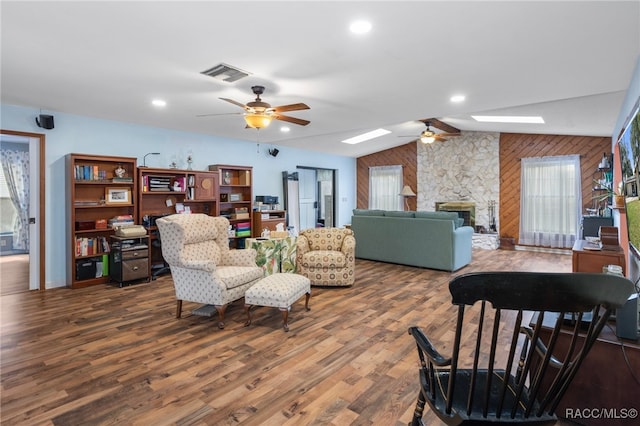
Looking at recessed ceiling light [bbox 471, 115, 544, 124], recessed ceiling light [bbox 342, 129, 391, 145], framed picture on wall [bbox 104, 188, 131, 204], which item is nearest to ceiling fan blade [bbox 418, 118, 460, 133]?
recessed ceiling light [bbox 471, 115, 544, 124]

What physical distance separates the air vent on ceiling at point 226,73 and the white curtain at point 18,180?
5776mm

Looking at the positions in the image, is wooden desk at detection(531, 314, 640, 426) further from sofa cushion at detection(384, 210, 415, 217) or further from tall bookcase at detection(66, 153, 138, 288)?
tall bookcase at detection(66, 153, 138, 288)

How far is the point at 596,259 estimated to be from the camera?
3.12m

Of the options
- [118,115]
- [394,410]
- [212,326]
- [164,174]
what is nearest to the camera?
[394,410]

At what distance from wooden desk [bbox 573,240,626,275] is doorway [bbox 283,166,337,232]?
5.81 m

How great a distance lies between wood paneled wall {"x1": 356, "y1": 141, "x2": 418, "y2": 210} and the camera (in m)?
9.36

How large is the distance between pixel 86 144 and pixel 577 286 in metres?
5.78

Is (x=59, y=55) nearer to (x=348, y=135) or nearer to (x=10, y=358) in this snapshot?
(x=10, y=358)

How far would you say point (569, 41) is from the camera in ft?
7.88

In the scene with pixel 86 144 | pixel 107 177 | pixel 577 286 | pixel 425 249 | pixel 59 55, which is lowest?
pixel 425 249

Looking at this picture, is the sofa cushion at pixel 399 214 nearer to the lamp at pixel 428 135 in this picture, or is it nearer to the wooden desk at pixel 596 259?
the lamp at pixel 428 135

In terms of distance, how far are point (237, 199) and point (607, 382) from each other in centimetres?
592

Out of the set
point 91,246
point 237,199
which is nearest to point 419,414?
point 91,246

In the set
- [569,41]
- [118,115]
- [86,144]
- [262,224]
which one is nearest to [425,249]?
[262,224]
